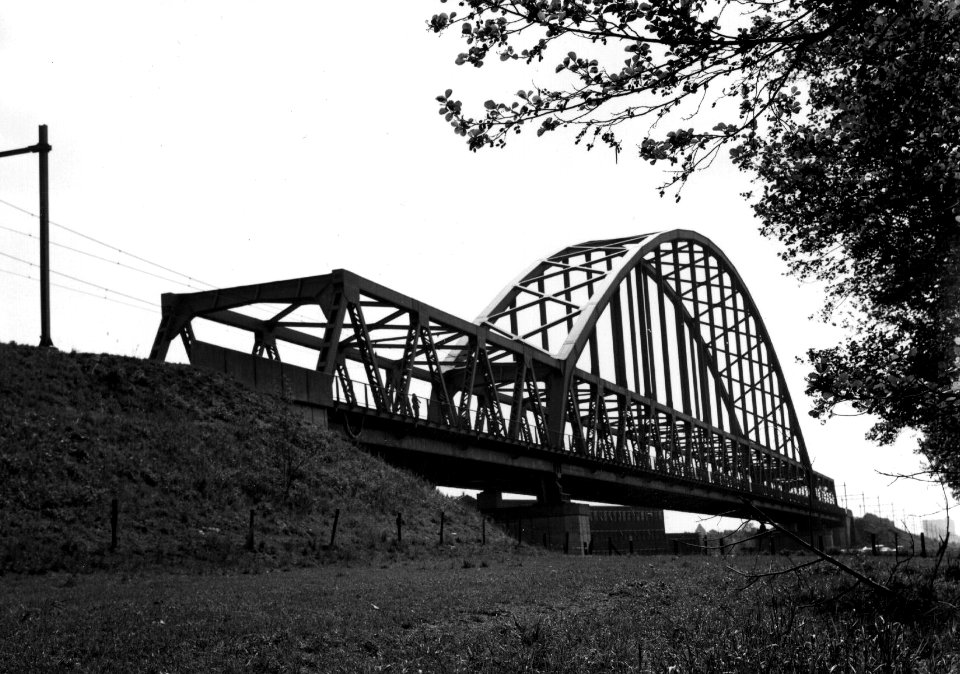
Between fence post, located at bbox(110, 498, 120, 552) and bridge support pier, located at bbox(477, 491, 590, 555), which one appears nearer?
fence post, located at bbox(110, 498, 120, 552)

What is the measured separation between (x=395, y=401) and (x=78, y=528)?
731 inches

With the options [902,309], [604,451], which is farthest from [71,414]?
[604,451]

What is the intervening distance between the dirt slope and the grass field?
2723 mm

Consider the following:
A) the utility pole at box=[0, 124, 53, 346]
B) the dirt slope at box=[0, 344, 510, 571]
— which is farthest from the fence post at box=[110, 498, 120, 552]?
the utility pole at box=[0, 124, 53, 346]

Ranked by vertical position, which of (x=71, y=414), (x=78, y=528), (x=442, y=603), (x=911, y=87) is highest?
(x=911, y=87)

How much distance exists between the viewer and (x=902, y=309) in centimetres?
1664

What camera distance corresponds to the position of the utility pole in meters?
27.2

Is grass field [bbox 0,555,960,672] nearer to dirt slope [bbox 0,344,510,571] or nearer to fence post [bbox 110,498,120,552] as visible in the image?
fence post [bbox 110,498,120,552]

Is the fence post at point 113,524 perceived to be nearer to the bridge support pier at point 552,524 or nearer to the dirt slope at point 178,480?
the dirt slope at point 178,480

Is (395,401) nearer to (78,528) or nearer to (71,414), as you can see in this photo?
(71,414)

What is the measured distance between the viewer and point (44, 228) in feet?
90.2

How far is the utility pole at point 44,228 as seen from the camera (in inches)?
1071

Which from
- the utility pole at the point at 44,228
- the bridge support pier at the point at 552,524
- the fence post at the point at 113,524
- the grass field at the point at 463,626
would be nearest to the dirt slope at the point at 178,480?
the fence post at the point at 113,524

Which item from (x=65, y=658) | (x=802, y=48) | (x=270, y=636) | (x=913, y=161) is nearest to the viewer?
(x=802, y=48)
